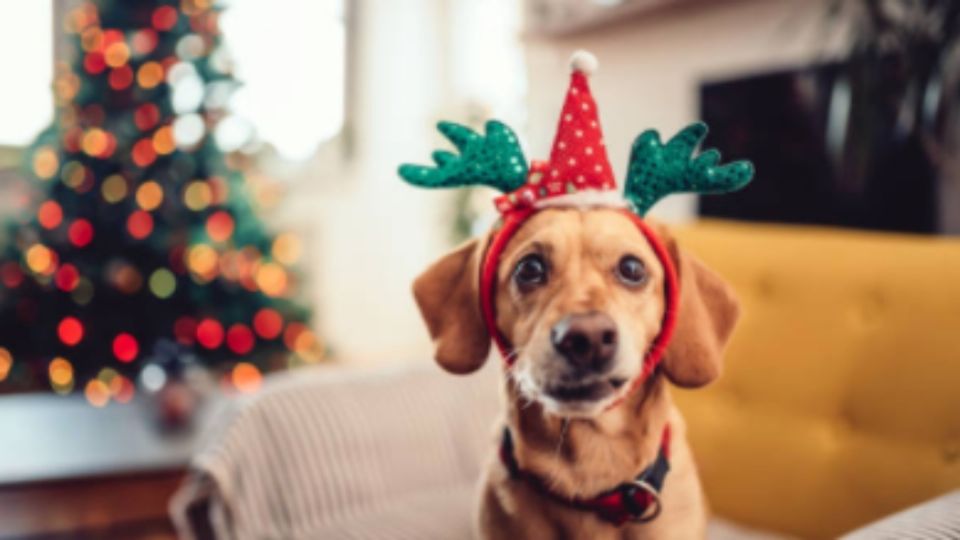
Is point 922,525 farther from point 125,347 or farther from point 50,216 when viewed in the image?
point 50,216

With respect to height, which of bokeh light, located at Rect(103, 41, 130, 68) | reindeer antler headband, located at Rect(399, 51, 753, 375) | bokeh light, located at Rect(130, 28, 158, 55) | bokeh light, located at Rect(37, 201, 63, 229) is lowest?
bokeh light, located at Rect(37, 201, 63, 229)

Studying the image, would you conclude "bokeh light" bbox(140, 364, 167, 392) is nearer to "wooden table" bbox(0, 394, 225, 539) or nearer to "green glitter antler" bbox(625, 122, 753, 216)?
"wooden table" bbox(0, 394, 225, 539)

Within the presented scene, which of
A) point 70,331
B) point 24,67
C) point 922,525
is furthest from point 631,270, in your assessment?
point 24,67

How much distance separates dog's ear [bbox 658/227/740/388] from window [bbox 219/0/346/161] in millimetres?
4087

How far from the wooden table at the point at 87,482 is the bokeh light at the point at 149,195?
110 centimetres

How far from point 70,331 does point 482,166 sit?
2.99 m

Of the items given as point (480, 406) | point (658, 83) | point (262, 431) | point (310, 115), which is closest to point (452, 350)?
point (262, 431)

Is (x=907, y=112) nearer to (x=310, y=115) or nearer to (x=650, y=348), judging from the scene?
(x=650, y=348)

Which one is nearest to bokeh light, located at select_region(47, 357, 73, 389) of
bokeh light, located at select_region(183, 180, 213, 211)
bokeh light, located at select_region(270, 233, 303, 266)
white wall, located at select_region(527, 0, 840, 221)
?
bokeh light, located at select_region(183, 180, 213, 211)

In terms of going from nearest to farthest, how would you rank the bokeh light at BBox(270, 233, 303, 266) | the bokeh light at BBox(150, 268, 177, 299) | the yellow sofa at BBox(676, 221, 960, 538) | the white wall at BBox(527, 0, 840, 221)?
the yellow sofa at BBox(676, 221, 960, 538)
the white wall at BBox(527, 0, 840, 221)
the bokeh light at BBox(150, 268, 177, 299)
the bokeh light at BBox(270, 233, 303, 266)

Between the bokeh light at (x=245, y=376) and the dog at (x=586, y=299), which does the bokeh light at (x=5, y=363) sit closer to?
the bokeh light at (x=245, y=376)

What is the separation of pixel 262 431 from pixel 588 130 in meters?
0.96

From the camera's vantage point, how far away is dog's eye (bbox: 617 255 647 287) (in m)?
1.09

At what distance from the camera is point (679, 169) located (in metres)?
1.09
